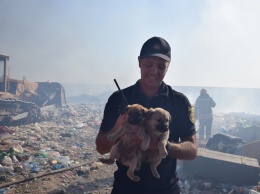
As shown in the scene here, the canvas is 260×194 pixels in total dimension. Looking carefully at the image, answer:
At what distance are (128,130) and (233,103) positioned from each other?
44.6 metres

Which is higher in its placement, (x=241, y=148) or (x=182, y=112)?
(x=182, y=112)

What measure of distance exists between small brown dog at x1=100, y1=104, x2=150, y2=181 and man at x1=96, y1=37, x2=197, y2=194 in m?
0.09

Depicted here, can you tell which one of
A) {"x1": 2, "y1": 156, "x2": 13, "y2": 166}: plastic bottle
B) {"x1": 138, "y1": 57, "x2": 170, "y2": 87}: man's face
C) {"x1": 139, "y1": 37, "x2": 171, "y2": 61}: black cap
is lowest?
{"x1": 2, "y1": 156, "x2": 13, "y2": 166}: plastic bottle

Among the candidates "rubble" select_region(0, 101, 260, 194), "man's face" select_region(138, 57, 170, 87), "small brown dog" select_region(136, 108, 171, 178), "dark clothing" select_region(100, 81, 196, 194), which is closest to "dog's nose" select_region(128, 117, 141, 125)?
"small brown dog" select_region(136, 108, 171, 178)

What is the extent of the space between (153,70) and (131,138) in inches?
29.0

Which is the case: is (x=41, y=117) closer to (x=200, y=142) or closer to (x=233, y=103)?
(x=200, y=142)

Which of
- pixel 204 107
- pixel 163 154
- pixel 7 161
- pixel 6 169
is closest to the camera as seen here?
pixel 163 154

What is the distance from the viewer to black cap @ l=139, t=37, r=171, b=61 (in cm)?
226

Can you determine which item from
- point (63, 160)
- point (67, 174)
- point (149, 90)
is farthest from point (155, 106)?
point (63, 160)

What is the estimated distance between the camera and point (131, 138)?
2.13 metres

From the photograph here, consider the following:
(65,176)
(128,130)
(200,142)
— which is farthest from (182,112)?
(200,142)

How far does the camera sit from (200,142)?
1170 centimetres

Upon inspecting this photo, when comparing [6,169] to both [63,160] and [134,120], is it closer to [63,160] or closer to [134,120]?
[63,160]

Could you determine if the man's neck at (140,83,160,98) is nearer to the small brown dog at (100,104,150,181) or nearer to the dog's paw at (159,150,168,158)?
the small brown dog at (100,104,150,181)
